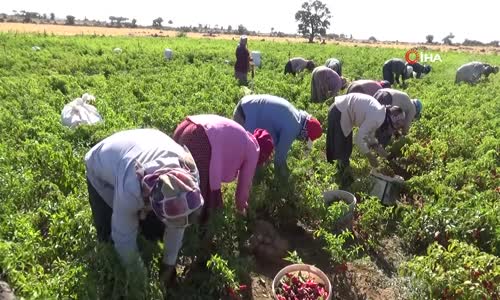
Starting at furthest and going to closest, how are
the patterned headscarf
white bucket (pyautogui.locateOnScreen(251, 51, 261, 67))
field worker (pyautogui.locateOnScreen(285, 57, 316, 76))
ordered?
white bucket (pyautogui.locateOnScreen(251, 51, 261, 67)) < field worker (pyautogui.locateOnScreen(285, 57, 316, 76)) < the patterned headscarf

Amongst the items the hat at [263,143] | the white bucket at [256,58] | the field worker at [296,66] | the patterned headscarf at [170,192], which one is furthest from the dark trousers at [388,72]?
the patterned headscarf at [170,192]

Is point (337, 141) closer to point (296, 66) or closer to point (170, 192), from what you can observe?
point (170, 192)

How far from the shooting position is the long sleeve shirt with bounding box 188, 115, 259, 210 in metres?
3.37

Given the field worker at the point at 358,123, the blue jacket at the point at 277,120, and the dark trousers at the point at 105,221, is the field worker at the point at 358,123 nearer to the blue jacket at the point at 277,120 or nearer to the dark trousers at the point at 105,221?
the blue jacket at the point at 277,120

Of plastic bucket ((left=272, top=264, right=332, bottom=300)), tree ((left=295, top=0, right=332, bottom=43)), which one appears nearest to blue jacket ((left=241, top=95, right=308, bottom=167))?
plastic bucket ((left=272, top=264, right=332, bottom=300))

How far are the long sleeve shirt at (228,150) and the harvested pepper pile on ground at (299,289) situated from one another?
872 mm

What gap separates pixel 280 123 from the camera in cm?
441

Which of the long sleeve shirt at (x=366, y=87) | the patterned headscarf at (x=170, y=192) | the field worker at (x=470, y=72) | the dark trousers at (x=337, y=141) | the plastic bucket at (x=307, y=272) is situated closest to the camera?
the patterned headscarf at (x=170, y=192)

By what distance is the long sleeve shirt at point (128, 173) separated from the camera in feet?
8.17

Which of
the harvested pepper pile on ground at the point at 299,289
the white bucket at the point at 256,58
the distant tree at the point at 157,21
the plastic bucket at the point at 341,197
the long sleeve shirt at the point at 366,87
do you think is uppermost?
the distant tree at the point at 157,21

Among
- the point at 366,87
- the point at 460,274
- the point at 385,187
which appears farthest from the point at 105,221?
the point at 366,87

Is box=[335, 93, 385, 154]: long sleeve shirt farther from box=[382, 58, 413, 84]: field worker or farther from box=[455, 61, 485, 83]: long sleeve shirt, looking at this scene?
box=[455, 61, 485, 83]: long sleeve shirt

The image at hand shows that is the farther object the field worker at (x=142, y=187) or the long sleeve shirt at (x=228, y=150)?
the long sleeve shirt at (x=228, y=150)

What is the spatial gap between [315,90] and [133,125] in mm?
4085
